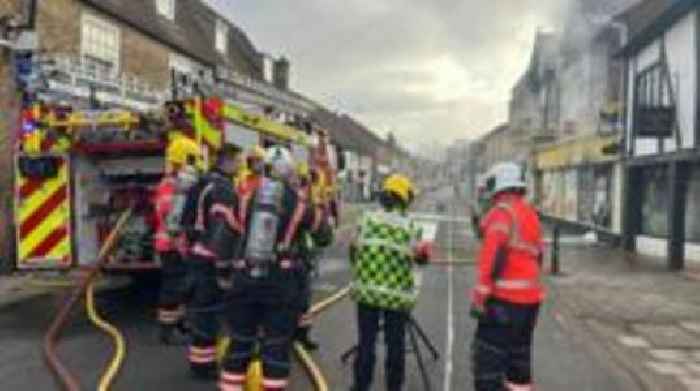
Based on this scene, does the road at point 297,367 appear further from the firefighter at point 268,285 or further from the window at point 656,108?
the window at point 656,108

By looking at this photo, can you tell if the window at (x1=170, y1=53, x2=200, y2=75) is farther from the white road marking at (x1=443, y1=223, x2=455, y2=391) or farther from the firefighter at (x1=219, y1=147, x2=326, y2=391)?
the firefighter at (x1=219, y1=147, x2=326, y2=391)

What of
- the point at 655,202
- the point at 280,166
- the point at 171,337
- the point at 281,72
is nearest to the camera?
the point at 280,166

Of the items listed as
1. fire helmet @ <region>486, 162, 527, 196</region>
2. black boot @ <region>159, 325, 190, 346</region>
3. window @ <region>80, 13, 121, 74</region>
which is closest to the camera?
fire helmet @ <region>486, 162, 527, 196</region>

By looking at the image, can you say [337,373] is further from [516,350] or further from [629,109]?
[629,109]

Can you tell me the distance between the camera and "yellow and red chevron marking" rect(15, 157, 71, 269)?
12773 millimetres

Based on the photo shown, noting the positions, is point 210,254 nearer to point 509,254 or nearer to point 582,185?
point 509,254

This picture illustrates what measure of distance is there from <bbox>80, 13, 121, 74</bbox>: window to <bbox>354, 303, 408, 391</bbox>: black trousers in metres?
13.1

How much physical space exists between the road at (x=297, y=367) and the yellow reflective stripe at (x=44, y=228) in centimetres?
79

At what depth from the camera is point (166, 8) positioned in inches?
1111

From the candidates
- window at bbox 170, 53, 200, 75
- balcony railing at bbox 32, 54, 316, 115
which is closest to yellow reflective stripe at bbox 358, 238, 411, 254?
balcony railing at bbox 32, 54, 316, 115

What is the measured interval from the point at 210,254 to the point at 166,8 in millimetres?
19933

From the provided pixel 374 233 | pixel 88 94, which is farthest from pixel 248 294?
pixel 88 94

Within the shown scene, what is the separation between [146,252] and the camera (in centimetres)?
1295

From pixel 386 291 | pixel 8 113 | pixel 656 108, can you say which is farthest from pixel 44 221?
pixel 656 108
